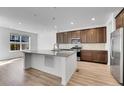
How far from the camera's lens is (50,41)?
960cm

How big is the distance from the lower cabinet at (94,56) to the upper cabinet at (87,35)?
2.40ft

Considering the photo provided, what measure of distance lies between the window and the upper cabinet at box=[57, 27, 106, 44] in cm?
335

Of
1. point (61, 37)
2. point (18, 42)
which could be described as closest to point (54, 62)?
point (61, 37)

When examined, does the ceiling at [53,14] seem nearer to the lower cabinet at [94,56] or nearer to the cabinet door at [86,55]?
the lower cabinet at [94,56]

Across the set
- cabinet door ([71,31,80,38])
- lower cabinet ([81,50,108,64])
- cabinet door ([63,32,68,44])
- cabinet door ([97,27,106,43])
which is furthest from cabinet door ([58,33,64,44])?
cabinet door ([97,27,106,43])

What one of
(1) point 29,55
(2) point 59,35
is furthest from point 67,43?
(1) point 29,55

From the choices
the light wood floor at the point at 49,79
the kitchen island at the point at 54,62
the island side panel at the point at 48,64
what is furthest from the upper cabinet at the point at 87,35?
the island side panel at the point at 48,64

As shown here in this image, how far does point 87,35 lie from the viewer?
272 inches

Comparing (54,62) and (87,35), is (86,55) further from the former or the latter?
(54,62)

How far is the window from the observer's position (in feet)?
26.0

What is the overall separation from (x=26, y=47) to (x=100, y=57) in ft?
21.7

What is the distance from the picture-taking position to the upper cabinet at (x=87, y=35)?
629 centimetres
